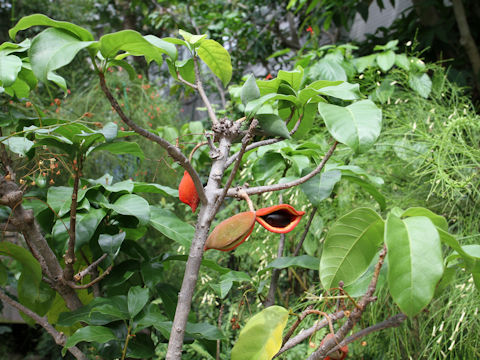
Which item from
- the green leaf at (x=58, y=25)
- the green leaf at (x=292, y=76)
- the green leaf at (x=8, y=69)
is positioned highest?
the green leaf at (x=58, y=25)

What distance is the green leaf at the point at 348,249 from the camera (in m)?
0.43

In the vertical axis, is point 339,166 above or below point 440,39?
above

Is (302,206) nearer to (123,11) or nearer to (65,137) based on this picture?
(65,137)

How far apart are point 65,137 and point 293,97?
0.34 meters

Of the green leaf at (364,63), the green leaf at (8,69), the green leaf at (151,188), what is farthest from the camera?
the green leaf at (364,63)

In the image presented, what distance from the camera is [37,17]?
15.9 inches

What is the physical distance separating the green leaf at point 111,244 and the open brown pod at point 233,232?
7.5 inches

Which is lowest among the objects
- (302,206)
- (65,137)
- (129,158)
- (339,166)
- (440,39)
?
(129,158)

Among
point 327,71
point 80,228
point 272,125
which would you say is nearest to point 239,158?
point 272,125

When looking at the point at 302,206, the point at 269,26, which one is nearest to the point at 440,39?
the point at 269,26

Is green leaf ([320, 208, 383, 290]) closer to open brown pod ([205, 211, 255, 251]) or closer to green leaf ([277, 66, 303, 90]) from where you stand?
open brown pod ([205, 211, 255, 251])

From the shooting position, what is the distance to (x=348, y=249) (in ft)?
1.42

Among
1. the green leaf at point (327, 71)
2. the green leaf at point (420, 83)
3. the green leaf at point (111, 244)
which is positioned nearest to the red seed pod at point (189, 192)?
the green leaf at point (111, 244)

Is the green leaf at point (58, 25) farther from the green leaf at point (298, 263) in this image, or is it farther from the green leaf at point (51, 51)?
the green leaf at point (298, 263)
